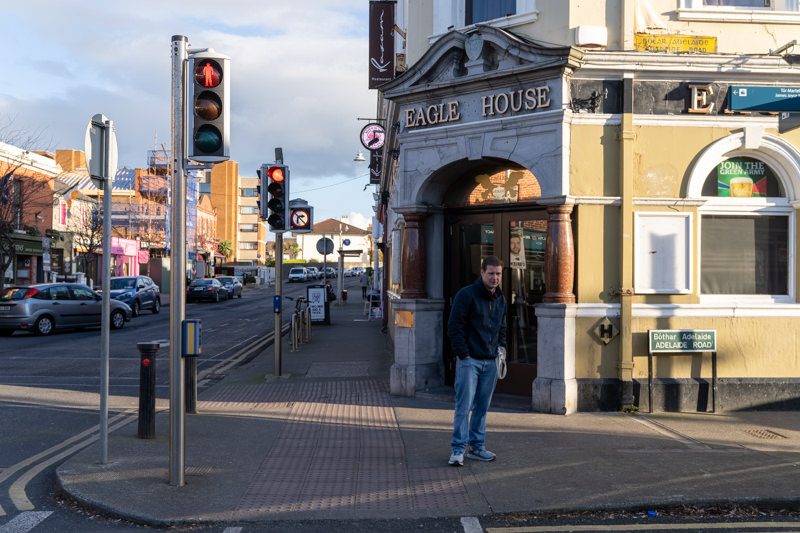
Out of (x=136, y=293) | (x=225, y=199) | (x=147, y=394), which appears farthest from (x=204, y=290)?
(x=225, y=199)

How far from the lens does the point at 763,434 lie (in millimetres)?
8016

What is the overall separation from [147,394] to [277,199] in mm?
4985

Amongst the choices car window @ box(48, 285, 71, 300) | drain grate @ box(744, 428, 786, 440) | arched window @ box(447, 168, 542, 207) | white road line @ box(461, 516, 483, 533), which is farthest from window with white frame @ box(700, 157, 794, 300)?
car window @ box(48, 285, 71, 300)

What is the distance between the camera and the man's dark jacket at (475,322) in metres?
6.86

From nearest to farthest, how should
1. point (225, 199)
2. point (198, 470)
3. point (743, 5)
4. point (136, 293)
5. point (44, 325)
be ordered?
point (198, 470)
point (743, 5)
point (44, 325)
point (136, 293)
point (225, 199)

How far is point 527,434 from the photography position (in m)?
8.02

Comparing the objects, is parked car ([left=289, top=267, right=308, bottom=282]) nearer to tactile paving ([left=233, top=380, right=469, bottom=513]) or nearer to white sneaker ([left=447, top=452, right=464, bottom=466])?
tactile paving ([left=233, top=380, right=469, bottom=513])

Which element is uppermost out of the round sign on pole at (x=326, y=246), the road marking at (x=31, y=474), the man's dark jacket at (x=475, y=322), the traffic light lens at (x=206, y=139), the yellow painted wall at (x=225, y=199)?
the yellow painted wall at (x=225, y=199)

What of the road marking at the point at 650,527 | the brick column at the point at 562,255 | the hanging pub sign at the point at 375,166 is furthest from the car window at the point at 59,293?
the road marking at the point at 650,527

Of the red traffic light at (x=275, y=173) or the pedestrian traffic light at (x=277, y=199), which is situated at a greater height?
the red traffic light at (x=275, y=173)

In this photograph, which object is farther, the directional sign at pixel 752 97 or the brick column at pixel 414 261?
the brick column at pixel 414 261

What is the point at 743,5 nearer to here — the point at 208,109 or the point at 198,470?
the point at 208,109

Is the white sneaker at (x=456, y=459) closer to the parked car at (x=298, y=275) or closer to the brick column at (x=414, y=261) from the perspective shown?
the brick column at (x=414, y=261)

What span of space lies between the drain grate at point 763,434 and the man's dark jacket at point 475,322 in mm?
3248
